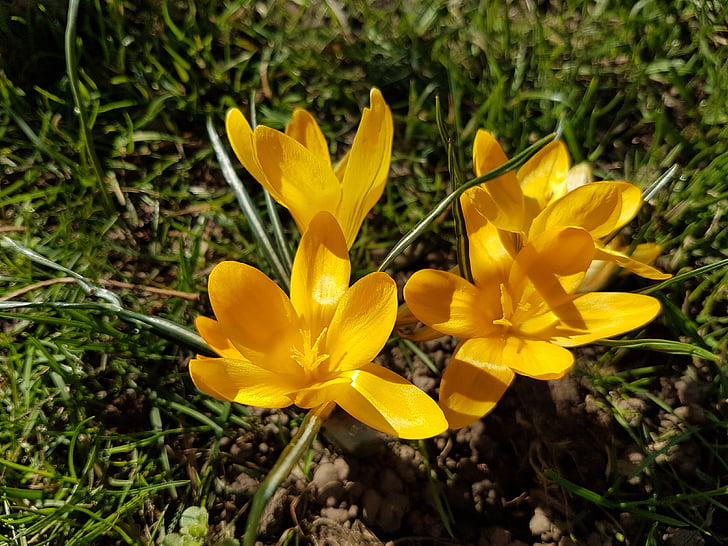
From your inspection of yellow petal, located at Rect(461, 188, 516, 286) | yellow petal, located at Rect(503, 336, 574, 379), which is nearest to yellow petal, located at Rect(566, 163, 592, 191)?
yellow petal, located at Rect(461, 188, 516, 286)

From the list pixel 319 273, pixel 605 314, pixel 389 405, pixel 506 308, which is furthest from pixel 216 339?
pixel 605 314

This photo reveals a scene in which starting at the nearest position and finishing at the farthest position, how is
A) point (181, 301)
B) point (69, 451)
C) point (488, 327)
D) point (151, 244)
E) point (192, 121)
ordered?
1. point (488, 327)
2. point (69, 451)
3. point (181, 301)
4. point (151, 244)
5. point (192, 121)

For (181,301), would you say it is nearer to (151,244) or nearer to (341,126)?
(151,244)

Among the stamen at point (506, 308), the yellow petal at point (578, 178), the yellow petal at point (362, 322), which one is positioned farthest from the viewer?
the yellow petal at point (578, 178)

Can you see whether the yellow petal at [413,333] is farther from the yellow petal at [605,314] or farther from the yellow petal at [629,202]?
the yellow petal at [629,202]

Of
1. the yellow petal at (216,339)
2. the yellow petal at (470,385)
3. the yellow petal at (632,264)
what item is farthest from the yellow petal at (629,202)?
the yellow petal at (216,339)

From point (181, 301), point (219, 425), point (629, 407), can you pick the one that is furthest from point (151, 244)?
point (629, 407)
